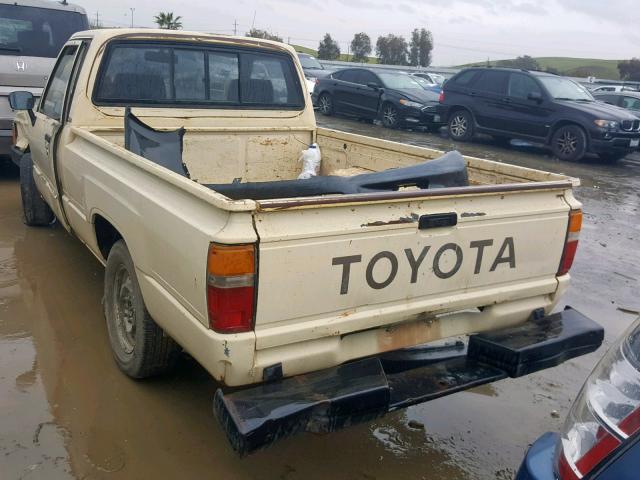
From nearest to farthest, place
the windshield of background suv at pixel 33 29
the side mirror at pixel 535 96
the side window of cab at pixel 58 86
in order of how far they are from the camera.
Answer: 1. the side window of cab at pixel 58 86
2. the windshield of background suv at pixel 33 29
3. the side mirror at pixel 535 96

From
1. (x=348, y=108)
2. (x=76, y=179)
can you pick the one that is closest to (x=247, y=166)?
(x=76, y=179)

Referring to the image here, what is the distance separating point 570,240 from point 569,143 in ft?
33.2

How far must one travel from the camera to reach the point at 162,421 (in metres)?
3.05

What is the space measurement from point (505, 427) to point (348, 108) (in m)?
13.9

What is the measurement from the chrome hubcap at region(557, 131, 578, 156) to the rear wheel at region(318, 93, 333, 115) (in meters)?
6.71

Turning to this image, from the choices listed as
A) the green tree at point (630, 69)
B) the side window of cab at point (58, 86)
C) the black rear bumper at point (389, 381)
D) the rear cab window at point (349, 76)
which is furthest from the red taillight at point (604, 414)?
the green tree at point (630, 69)

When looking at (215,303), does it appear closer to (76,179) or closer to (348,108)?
(76,179)

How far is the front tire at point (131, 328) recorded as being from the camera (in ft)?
10.0

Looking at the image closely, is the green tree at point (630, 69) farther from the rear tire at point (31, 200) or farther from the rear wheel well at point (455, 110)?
the rear tire at point (31, 200)

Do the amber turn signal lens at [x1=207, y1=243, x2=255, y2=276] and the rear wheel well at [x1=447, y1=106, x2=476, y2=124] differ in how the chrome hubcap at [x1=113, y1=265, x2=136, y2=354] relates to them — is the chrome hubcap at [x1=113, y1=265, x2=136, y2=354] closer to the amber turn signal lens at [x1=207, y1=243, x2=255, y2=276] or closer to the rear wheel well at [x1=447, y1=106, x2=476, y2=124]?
the amber turn signal lens at [x1=207, y1=243, x2=255, y2=276]

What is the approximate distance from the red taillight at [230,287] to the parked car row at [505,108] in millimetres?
11396

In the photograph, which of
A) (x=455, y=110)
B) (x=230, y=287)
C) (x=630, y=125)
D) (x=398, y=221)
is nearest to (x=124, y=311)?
(x=230, y=287)

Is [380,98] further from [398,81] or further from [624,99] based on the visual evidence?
[624,99]

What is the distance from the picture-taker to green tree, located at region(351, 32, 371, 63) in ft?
228
